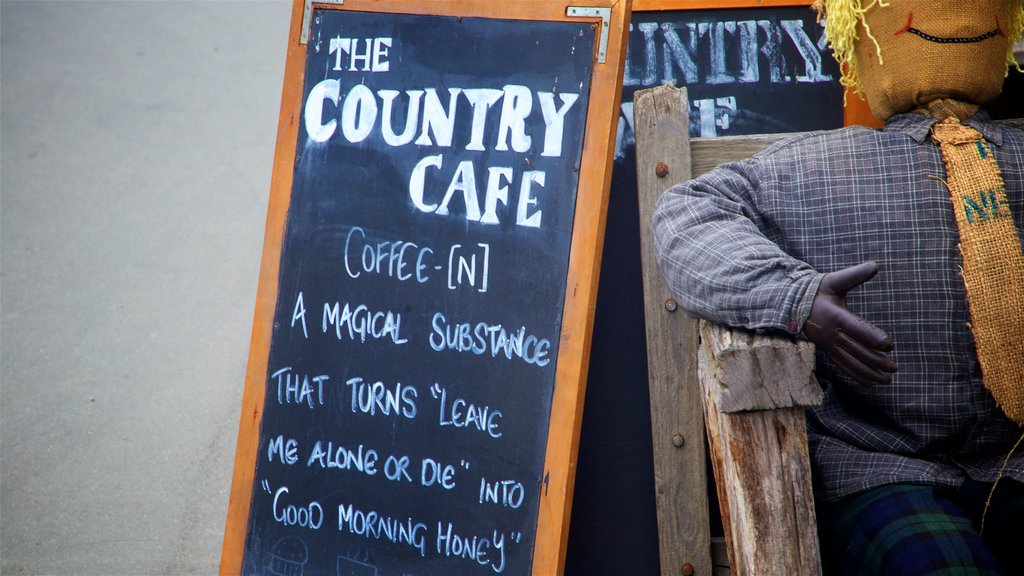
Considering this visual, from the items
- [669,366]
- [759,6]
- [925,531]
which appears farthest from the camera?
[759,6]

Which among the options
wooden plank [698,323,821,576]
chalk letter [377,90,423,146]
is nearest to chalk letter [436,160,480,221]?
chalk letter [377,90,423,146]

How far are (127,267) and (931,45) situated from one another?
383cm

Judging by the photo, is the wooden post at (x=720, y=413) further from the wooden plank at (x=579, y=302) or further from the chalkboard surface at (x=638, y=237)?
the wooden plank at (x=579, y=302)

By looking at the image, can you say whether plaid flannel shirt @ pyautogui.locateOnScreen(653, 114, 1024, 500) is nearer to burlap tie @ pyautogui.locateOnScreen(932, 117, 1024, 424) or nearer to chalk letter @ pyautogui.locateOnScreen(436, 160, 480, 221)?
burlap tie @ pyautogui.locateOnScreen(932, 117, 1024, 424)

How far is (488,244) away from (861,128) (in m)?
0.80

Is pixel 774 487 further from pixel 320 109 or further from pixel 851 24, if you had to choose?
pixel 320 109

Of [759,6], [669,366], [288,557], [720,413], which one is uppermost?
[759,6]

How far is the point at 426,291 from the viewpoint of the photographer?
2018mm

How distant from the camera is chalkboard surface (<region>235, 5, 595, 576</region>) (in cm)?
193

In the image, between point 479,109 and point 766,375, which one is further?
point 479,109

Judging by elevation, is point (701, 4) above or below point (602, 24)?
above

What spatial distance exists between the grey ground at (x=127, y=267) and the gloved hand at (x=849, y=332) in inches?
86.7

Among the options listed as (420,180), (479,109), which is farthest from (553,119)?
(420,180)

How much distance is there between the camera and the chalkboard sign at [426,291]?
191 cm
